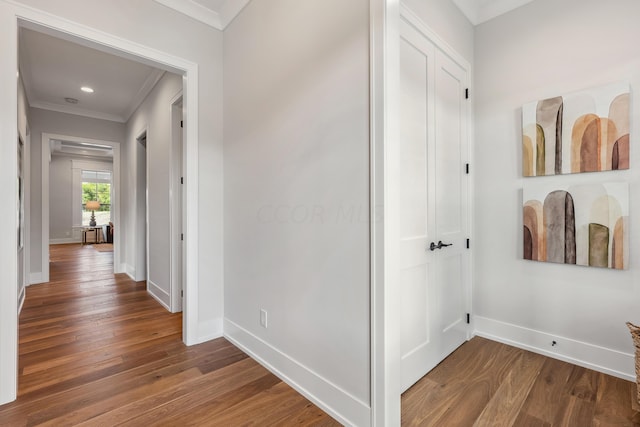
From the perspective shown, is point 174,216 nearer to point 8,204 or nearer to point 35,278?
point 8,204

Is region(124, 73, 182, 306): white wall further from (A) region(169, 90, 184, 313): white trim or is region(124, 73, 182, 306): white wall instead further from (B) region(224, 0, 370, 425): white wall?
(B) region(224, 0, 370, 425): white wall

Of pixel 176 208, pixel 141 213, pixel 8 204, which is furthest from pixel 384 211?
pixel 141 213

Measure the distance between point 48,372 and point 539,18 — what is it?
15.0 feet

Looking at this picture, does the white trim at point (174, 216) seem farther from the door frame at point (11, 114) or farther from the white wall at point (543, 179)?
the white wall at point (543, 179)

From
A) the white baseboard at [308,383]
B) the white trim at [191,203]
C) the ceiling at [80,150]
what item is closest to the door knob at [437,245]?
the white baseboard at [308,383]

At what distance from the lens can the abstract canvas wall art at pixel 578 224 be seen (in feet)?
6.53

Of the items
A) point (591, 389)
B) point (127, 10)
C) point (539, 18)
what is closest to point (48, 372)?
point (127, 10)

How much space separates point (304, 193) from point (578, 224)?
2.01 metres

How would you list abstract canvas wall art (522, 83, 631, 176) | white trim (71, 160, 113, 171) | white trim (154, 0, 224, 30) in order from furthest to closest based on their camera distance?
white trim (71, 160, 113, 171), white trim (154, 0, 224, 30), abstract canvas wall art (522, 83, 631, 176)

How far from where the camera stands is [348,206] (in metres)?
1.61

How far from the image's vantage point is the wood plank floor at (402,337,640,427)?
163 centimetres

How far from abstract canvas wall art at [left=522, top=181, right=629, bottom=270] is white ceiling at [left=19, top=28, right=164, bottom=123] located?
420 centimetres

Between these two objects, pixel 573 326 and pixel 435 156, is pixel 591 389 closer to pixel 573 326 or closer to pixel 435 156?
pixel 573 326

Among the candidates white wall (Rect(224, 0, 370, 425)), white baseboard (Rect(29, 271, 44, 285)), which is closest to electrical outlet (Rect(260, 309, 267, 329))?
white wall (Rect(224, 0, 370, 425))
